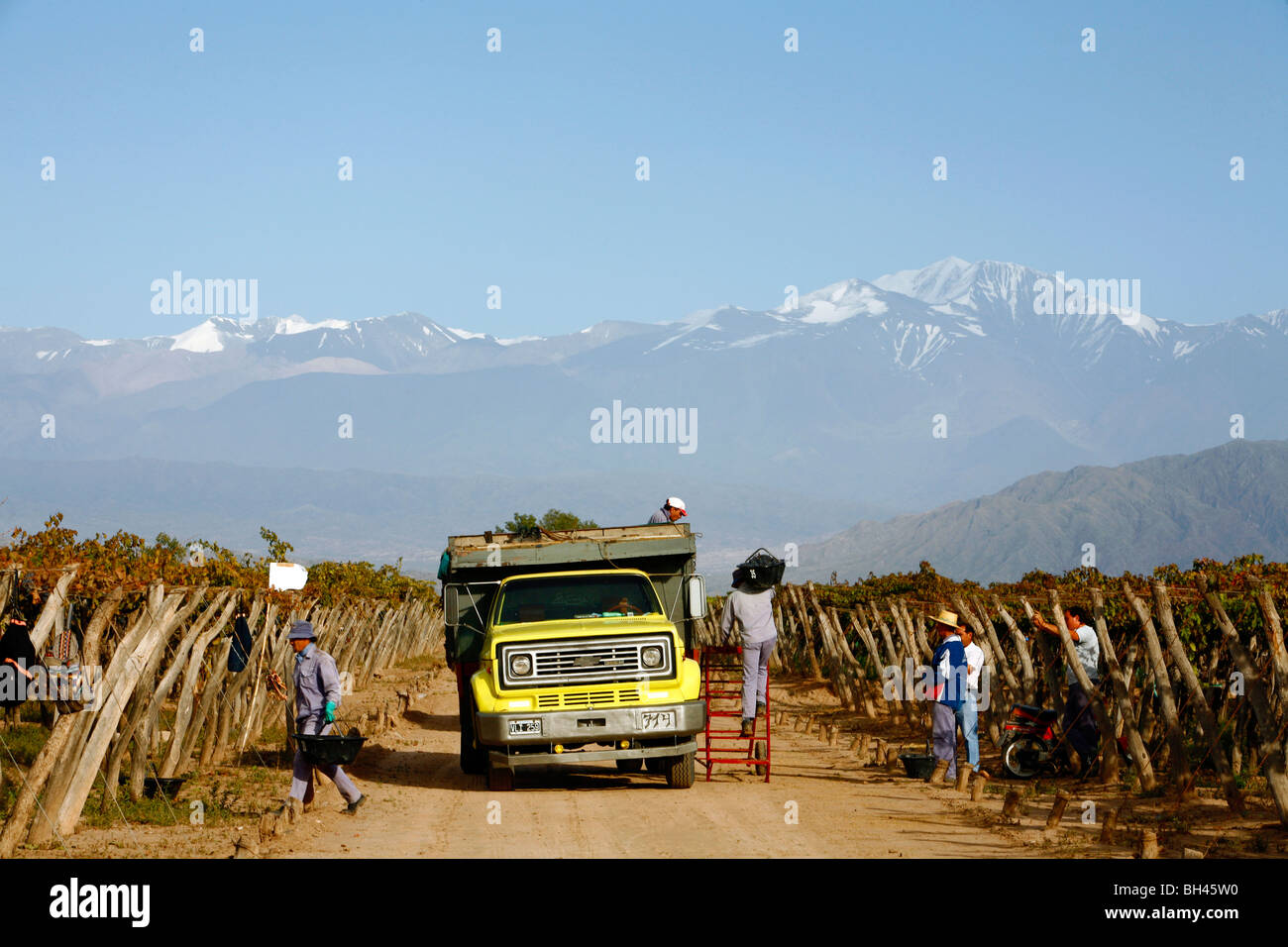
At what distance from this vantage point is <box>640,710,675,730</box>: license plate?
1555cm

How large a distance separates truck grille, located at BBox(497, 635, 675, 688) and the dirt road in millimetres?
1265

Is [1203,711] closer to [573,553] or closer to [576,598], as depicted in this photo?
[576,598]

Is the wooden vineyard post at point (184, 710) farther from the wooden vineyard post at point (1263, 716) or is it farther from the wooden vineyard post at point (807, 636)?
the wooden vineyard post at point (807, 636)

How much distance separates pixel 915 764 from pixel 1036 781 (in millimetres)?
1415

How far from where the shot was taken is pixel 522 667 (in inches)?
620

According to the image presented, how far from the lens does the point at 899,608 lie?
26875 mm

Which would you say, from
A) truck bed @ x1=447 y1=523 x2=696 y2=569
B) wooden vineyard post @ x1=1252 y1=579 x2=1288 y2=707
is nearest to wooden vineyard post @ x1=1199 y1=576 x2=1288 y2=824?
wooden vineyard post @ x1=1252 y1=579 x2=1288 y2=707

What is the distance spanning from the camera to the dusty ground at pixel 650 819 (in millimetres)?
12406

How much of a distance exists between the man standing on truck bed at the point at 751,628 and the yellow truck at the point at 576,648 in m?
0.65

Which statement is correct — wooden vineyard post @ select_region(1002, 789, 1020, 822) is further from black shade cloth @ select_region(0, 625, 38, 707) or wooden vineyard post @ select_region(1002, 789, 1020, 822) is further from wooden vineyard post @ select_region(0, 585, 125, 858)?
black shade cloth @ select_region(0, 625, 38, 707)

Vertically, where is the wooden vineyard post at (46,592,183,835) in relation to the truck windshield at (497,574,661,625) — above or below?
below

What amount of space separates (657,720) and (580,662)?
3.34ft

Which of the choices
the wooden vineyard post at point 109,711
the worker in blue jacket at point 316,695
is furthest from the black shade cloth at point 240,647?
the wooden vineyard post at point 109,711
